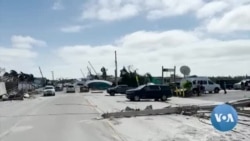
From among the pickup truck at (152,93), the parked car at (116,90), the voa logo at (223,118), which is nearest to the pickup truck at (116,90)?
the parked car at (116,90)

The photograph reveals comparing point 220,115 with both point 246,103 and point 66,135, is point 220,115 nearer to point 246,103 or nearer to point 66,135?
point 66,135

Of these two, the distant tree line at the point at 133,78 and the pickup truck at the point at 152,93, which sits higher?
the distant tree line at the point at 133,78

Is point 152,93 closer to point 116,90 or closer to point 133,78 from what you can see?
point 116,90

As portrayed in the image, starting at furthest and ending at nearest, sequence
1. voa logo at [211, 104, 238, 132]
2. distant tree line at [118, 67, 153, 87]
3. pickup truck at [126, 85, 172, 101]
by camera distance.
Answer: distant tree line at [118, 67, 153, 87] → pickup truck at [126, 85, 172, 101] → voa logo at [211, 104, 238, 132]

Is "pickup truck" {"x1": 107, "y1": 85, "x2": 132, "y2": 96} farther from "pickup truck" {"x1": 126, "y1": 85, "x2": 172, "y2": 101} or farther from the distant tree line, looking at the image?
"pickup truck" {"x1": 126, "y1": 85, "x2": 172, "y2": 101}

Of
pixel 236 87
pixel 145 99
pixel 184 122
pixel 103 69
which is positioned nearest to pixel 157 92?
pixel 145 99

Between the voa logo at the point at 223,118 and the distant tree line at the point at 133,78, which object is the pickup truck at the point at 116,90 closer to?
the distant tree line at the point at 133,78

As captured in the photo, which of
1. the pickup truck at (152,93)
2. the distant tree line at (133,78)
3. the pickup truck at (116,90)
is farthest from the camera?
the distant tree line at (133,78)

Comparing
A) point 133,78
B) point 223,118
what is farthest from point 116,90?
point 223,118

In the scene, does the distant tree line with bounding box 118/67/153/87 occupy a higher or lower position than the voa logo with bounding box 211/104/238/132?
higher

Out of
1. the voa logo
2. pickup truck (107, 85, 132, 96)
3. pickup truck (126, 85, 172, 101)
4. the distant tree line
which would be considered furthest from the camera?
the distant tree line

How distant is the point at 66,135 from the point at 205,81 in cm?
4299

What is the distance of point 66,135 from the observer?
15594 mm

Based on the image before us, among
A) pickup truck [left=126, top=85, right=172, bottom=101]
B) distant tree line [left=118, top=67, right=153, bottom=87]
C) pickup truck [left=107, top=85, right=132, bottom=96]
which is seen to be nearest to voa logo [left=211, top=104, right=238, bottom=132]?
pickup truck [left=126, top=85, right=172, bottom=101]
